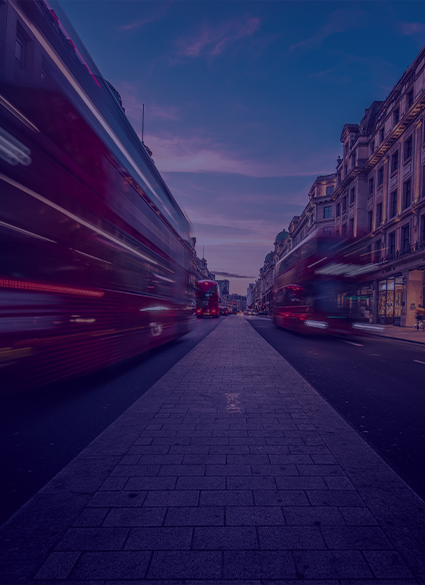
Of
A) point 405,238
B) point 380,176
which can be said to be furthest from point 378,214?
point 405,238

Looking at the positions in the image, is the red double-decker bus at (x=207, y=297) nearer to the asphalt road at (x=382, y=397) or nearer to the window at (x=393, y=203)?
the window at (x=393, y=203)

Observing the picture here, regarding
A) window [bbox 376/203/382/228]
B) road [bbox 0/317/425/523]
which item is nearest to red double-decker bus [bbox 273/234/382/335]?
road [bbox 0/317/425/523]

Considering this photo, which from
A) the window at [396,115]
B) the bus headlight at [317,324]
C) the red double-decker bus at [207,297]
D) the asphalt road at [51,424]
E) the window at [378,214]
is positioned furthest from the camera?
the window at [378,214]

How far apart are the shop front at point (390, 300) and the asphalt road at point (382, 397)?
23.4 metres

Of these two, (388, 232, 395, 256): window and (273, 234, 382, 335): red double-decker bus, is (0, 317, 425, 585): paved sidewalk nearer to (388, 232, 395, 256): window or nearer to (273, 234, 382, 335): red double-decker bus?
(273, 234, 382, 335): red double-decker bus

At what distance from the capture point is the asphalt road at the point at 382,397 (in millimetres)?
3781

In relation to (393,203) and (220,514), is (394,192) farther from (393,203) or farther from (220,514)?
(220,514)

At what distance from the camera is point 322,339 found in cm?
1792

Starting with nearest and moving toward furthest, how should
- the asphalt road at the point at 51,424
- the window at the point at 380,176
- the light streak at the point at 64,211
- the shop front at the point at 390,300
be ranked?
the asphalt road at the point at 51,424
the light streak at the point at 64,211
the shop front at the point at 390,300
the window at the point at 380,176

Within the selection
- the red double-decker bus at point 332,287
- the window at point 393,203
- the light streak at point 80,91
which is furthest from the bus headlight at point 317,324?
the window at point 393,203

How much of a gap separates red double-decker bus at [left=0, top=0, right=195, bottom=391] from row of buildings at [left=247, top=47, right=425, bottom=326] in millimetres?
17550

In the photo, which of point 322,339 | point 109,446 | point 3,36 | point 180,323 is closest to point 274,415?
point 109,446

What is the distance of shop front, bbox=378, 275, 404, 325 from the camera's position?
32438 millimetres

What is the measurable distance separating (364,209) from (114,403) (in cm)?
4381
